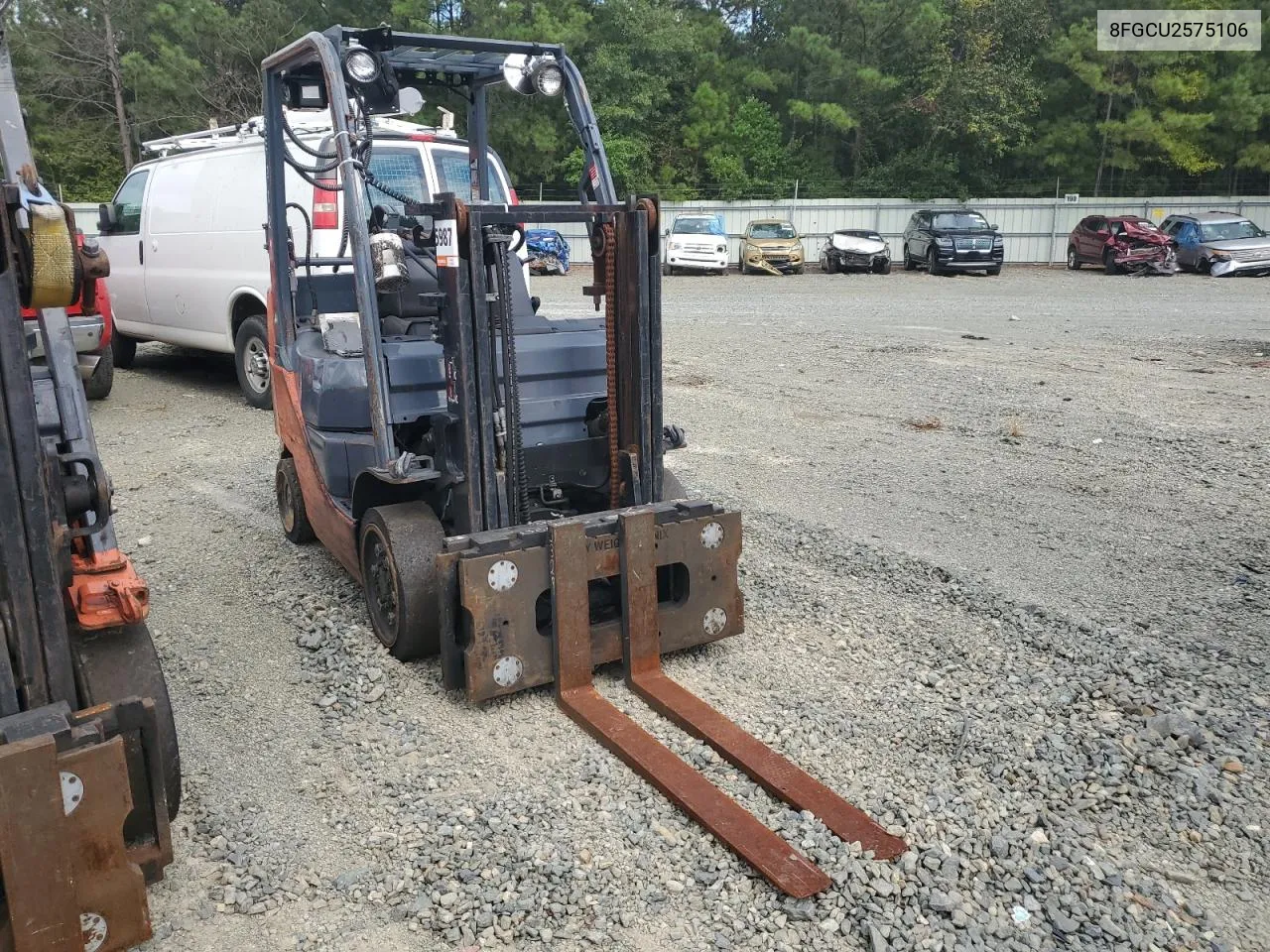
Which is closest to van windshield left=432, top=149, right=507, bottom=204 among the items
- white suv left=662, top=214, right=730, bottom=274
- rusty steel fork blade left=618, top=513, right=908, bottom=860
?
rusty steel fork blade left=618, top=513, right=908, bottom=860

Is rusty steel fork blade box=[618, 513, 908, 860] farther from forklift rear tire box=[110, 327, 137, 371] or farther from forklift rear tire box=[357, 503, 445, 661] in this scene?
forklift rear tire box=[110, 327, 137, 371]

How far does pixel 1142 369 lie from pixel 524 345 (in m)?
8.76

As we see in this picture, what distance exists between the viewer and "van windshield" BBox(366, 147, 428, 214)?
8.00m

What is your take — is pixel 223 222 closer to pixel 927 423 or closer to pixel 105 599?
pixel 927 423

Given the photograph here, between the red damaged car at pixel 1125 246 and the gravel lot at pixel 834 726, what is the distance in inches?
746

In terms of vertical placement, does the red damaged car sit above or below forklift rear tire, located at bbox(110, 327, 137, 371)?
above

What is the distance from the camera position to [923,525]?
6.25 metres

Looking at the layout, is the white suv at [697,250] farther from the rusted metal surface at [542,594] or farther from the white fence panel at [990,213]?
the rusted metal surface at [542,594]

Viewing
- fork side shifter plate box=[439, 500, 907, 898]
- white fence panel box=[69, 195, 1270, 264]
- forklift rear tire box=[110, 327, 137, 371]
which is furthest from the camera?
white fence panel box=[69, 195, 1270, 264]

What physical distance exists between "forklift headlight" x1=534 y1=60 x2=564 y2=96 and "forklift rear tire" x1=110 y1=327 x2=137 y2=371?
28.5 feet

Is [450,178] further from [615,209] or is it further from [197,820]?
[197,820]

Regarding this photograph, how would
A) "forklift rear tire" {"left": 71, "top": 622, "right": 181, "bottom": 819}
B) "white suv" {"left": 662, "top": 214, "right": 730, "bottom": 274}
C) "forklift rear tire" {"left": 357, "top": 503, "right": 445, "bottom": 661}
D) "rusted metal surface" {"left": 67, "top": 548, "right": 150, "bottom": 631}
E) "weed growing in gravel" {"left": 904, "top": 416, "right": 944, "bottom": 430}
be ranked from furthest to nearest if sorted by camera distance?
"white suv" {"left": 662, "top": 214, "right": 730, "bottom": 274}
"weed growing in gravel" {"left": 904, "top": 416, "right": 944, "bottom": 430}
"forklift rear tire" {"left": 357, "top": 503, "right": 445, "bottom": 661}
"rusted metal surface" {"left": 67, "top": 548, "right": 150, "bottom": 631}
"forklift rear tire" {"left": 71, "top": 622, "right": 181, "bottom": 819}

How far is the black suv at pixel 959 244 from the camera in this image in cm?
2612

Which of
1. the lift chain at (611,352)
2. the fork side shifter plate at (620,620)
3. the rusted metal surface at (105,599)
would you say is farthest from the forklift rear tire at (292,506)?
the rusted metal surface at (105,599)
